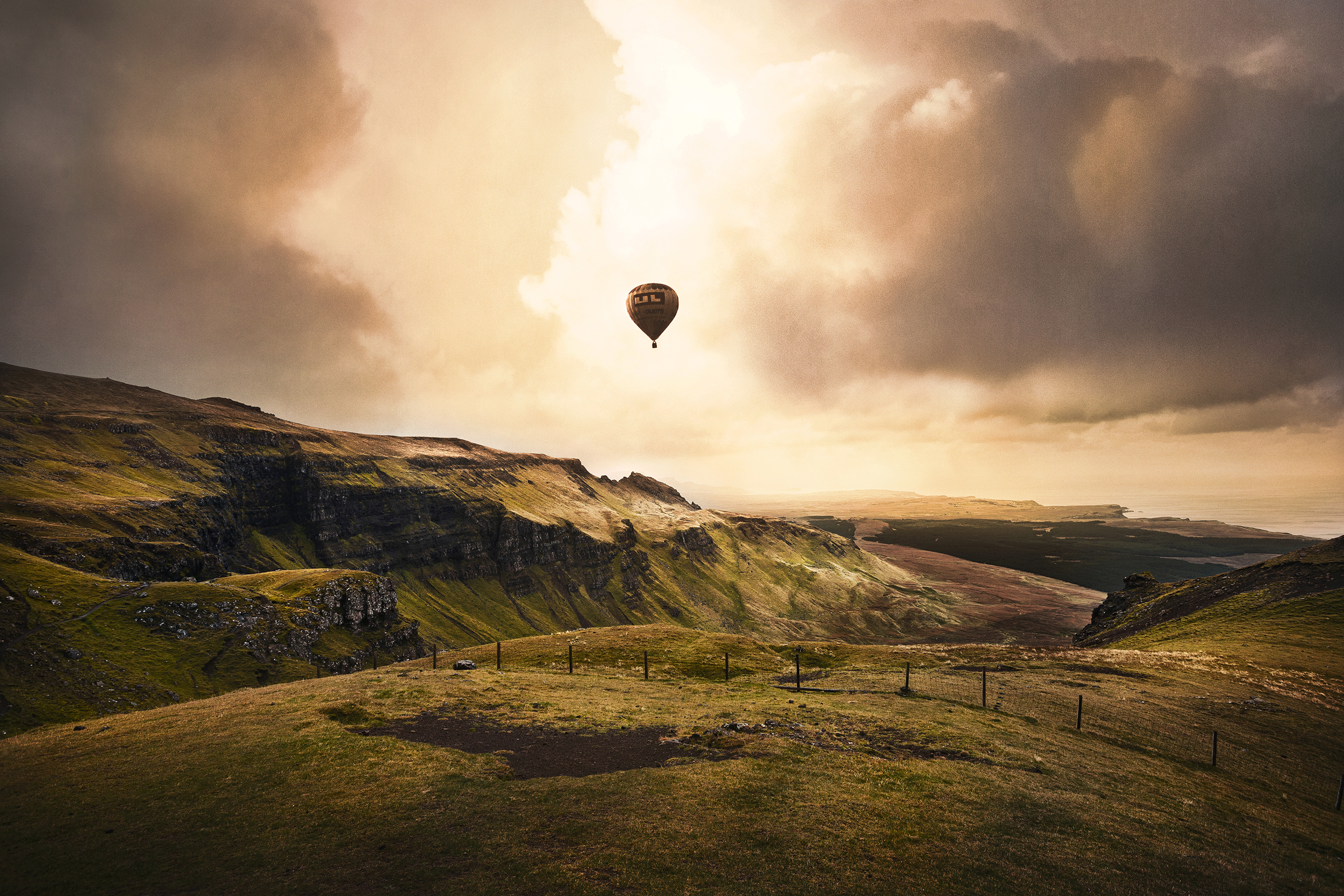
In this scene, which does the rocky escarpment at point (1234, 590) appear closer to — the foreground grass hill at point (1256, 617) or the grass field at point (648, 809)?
the foreground grass hill at point (1256, 617)

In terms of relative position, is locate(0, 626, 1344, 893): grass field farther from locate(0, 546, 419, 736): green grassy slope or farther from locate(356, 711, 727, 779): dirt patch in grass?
locate(0, 546, 419, 736): green grassy slope

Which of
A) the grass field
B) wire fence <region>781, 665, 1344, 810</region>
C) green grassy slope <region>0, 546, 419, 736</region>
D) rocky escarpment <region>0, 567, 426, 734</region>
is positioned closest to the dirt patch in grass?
the grass field

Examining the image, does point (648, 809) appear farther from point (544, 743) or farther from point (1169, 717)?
point (1169, 717)

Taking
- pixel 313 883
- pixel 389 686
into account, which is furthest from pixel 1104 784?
pixel 389 686

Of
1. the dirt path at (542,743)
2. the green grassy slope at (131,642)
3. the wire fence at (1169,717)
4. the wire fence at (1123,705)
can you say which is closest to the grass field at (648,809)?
the wire fence at (1169,717)

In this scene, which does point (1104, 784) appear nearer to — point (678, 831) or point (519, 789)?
point (678, 831)

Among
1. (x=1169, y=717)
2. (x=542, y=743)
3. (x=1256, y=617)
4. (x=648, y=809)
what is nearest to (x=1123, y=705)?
(x=1169, y=717)
